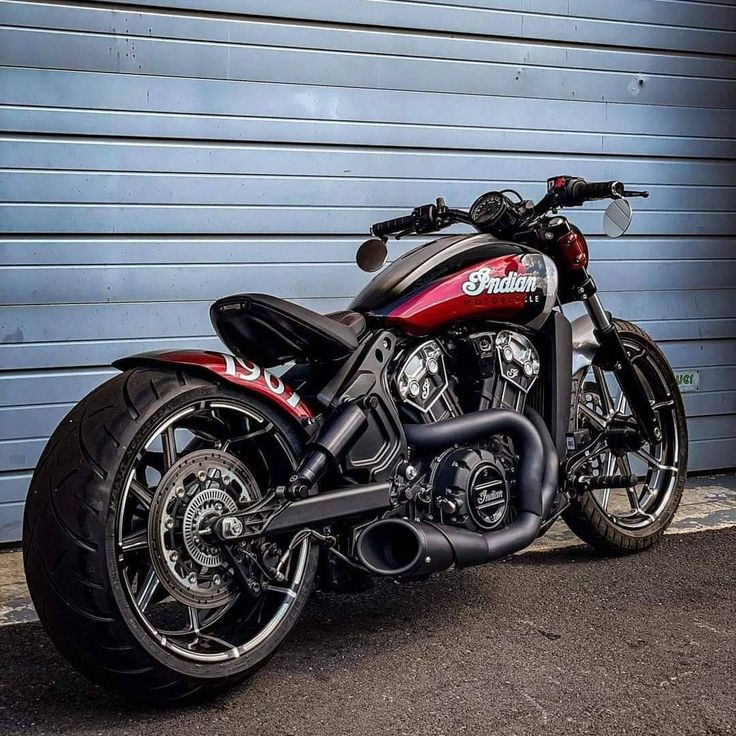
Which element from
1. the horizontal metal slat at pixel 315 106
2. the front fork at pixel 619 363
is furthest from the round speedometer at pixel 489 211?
the horizontal metal slat at pixel 315 106

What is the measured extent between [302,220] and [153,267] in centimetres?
70

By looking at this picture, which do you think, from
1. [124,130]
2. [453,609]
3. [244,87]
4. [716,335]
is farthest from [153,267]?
[716,335]

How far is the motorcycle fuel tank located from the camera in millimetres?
3041

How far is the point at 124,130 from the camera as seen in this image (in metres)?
4.12

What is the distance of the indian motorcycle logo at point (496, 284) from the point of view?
3.11 meters

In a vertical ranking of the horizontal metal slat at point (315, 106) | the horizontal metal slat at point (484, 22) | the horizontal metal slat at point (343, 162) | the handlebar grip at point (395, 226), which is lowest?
the handlebar grip at point (395, 226)

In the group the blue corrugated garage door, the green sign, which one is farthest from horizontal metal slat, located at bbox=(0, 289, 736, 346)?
the green sign

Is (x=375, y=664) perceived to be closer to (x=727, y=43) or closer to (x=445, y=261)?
(x=445, y=261)

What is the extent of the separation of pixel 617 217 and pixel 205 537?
1697 mm

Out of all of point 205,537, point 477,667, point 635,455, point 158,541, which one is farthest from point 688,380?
point 158,541

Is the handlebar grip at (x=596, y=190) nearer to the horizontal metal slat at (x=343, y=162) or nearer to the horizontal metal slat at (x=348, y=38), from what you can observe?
the horizontal metal slat at (x=343, y=162)

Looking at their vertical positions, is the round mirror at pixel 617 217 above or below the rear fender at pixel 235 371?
above

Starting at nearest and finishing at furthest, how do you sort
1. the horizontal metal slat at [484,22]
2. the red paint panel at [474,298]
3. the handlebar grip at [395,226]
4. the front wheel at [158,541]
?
the front wheel at [158,541] → the red paint panel at [474,298] → the handlebar grip at [395,226] → the horizontal metal slat at [484,22]

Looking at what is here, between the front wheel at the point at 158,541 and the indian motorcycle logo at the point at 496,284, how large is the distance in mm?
762
